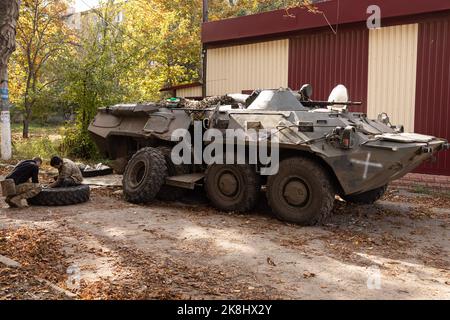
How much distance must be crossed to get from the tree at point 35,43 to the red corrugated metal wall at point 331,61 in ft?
35.1

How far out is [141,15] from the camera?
997 inches

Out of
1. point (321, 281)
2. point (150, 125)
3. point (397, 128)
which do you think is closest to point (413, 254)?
point (321, 281)

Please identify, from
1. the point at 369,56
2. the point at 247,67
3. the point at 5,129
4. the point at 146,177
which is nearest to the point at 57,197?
the point at 146,177

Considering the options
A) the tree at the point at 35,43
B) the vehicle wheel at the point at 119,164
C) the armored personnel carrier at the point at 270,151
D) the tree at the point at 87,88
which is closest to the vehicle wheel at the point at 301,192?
the armored personnel carrier at the point at 270,151

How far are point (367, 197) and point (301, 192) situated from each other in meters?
2.14

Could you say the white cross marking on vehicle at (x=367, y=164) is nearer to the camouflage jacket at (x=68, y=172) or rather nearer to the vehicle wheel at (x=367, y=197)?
the vehicle wheel at (x=367, y=197)

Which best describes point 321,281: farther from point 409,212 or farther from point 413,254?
point 409,212

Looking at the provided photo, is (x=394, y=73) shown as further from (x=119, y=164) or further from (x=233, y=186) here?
(x=119, y=164)

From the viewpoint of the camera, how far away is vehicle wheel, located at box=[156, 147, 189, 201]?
888 centimetres

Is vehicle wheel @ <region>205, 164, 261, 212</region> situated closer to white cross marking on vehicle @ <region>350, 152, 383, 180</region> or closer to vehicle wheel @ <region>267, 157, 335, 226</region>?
vehicle wheel @ <region>267, 157, 335, 226</region>

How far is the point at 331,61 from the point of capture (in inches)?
500

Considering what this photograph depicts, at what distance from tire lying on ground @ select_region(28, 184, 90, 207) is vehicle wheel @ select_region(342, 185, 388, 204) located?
14.8 feet

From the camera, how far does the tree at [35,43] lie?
20.6 meters

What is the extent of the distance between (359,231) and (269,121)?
2.07 metres
